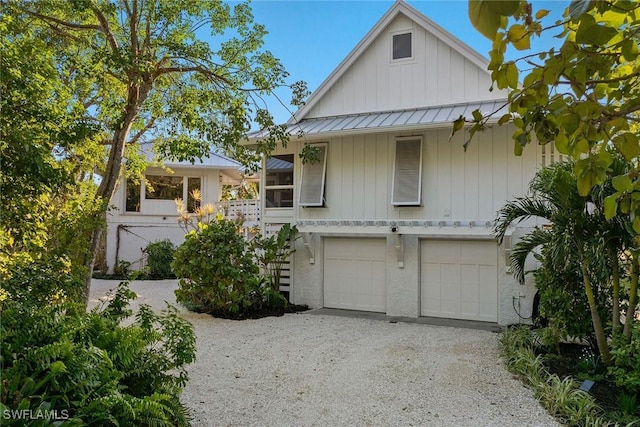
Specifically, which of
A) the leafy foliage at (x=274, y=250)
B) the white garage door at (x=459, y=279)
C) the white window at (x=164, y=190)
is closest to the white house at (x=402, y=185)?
the white garage door at (x=459, y=279)

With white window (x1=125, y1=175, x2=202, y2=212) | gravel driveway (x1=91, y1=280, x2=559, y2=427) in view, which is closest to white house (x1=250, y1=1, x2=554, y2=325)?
gravel driveway (x1=91, y1=280, x2=559, y2=427)

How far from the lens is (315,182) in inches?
399

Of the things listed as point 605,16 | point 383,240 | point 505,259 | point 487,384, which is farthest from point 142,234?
point 605,16

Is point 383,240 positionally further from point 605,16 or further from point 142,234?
point 142,234

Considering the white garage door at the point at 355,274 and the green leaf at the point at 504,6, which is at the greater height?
the green leaf at the point at 504,6

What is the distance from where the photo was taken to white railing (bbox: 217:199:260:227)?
446 inches

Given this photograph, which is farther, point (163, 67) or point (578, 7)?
point (163, 67)

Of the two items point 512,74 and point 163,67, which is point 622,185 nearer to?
point 512,74

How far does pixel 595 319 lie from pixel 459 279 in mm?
3801

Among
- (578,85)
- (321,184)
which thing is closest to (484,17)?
(578,85)

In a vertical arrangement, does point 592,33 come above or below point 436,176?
below

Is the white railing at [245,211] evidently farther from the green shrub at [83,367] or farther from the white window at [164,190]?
the green shrub at [83,367]

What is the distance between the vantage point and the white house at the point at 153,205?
1653cm

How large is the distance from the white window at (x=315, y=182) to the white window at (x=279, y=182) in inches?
20.0
